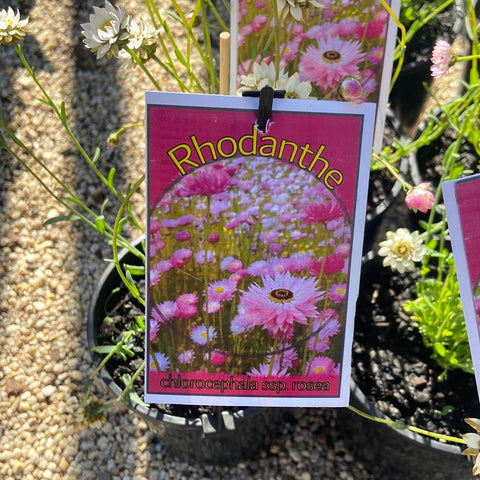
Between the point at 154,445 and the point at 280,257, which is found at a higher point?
the point at 280,257

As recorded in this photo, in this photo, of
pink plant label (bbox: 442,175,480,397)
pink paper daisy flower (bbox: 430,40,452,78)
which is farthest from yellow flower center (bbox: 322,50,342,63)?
pink plant label (bbox: 442,175,480,397)

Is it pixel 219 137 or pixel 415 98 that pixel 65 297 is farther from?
pixel 415 98

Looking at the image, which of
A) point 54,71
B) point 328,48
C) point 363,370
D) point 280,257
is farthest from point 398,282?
point 54,71

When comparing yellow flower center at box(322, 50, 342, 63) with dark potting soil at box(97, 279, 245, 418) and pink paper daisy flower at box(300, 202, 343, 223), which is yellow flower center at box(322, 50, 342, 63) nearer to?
pink paper daisy flower at box(300, 202, 343, 223)

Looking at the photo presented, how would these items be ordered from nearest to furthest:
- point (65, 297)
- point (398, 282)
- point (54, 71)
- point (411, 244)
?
point (411, 244) → point (398, 282) → point (65, 297) → point (54, 71)

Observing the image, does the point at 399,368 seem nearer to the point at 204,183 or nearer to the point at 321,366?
the point at 321,366

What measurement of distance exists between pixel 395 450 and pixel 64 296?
0.81 meters

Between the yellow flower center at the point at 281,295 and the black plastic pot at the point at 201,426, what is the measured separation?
0.31 m

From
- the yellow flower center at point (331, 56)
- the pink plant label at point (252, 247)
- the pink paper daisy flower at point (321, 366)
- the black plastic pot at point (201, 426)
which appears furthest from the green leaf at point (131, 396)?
the yellow flower center at point (331, 56)

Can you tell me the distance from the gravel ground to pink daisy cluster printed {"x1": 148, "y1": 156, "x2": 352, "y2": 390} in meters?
0.57

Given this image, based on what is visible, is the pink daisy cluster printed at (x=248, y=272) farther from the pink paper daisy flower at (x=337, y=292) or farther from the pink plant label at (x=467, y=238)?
the pink plant label at (x=467, y=238)

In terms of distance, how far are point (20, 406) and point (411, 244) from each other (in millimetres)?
882

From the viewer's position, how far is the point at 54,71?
5.93 feet

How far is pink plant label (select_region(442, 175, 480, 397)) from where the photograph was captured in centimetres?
66
